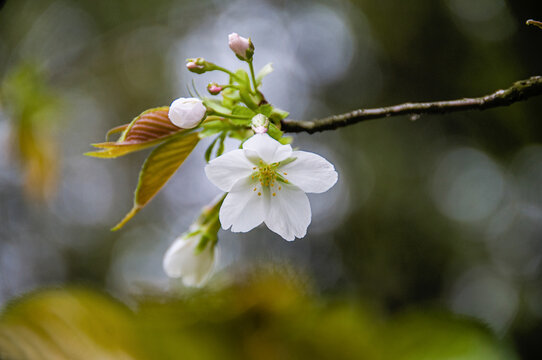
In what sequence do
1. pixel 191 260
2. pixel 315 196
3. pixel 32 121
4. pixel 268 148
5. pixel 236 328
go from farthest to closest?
pixel 315 196
pixel 32 121
pixel 236 328
pixel 191 260
pixel 268 148

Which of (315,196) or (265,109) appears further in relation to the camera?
(315,196)

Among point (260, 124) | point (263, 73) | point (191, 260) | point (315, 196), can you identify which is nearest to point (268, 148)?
point (260, 124)

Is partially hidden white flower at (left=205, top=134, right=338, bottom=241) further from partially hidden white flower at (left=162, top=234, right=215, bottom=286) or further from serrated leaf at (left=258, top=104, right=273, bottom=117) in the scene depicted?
partially hidden white flower at (left=162, top=234, right=215, bottom=286)

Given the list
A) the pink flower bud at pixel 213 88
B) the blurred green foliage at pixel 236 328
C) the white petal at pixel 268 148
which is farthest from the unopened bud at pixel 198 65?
the blurred green foliage at pixel 236 328

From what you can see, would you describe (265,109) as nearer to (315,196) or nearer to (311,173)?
(311,173)

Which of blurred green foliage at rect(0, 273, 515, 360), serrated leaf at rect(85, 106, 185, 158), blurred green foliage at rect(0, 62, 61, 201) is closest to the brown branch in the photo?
serrated leaf at rect(85, 106, 185, 158)

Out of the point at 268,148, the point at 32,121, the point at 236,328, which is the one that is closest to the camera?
the point at 268,148
